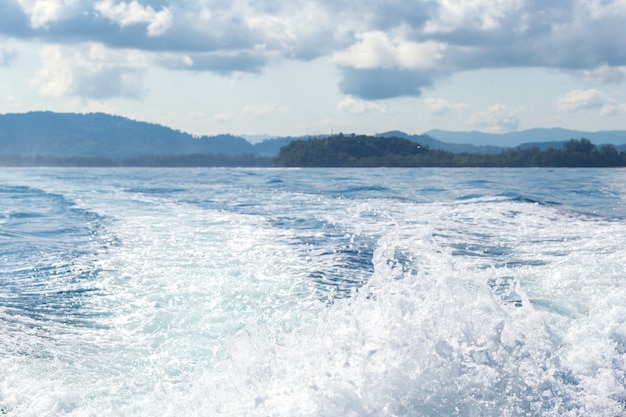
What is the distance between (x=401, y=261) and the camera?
41.5 ft

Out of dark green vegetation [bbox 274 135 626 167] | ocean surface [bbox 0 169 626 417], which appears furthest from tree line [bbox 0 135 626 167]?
ocean surface [bbox 0 169 626 417]

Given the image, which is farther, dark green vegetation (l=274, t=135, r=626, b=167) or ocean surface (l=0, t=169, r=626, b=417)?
dark green vegetation (l=274, t=135, r=626, b=167)

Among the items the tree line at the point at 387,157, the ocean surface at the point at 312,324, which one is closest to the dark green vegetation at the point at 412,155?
the tree line at the point at 387,157

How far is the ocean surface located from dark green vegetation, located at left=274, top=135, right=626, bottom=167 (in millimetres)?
89758

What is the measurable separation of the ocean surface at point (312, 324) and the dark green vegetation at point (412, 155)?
89.8 metres

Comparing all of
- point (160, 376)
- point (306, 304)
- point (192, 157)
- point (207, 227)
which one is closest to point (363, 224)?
point (207, 227)

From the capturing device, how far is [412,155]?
114m

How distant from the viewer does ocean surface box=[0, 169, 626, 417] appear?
5.93m

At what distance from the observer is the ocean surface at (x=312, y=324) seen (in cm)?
593

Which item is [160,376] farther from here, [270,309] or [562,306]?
[562,306]

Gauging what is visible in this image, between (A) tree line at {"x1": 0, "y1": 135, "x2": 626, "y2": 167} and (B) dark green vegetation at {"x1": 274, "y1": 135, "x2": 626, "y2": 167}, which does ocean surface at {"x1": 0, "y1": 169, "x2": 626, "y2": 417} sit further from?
(A) tree line at {"x1": 0, "y1": 135, "x2": 626, "y2": 167}

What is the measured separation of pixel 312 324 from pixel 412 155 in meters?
108

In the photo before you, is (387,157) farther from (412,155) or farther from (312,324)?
(312,324)

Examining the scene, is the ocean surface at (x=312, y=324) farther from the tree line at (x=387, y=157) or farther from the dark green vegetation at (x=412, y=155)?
the tree line at (x=387, y=157)
